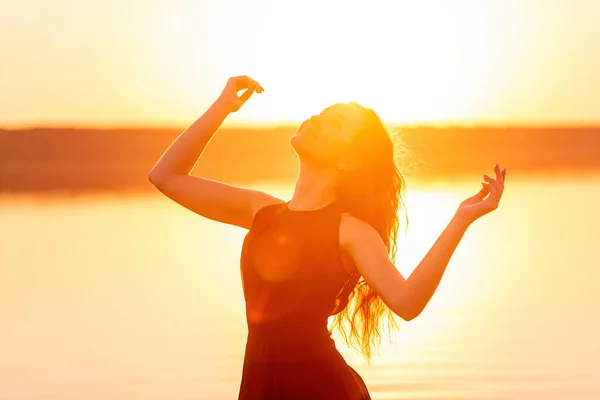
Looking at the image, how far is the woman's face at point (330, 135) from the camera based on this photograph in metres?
4.18

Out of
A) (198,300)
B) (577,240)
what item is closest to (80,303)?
(198,300)

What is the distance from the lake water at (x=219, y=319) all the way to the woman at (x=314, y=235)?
16.8 feet

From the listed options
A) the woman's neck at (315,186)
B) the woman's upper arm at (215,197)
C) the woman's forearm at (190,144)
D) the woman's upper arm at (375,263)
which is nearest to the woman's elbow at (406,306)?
the woman's upper arm at (375,263)

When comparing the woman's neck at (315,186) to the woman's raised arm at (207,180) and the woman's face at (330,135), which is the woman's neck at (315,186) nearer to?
the woman's face at (330,135)

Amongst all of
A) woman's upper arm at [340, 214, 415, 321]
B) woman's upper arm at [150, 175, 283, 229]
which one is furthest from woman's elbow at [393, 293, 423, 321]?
woman's upper arm at [150, 175, 283, 229]

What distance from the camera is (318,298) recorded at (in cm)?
405

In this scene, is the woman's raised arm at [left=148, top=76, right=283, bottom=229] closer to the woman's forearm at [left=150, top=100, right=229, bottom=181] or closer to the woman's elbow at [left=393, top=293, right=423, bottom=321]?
the woman's forearm at [left=150, top=100, right=229, bottom=181]

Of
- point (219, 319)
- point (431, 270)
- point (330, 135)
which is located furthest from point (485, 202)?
point (219, 319)

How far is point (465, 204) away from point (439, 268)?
0.80 feet

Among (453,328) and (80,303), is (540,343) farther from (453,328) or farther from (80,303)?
(80,303)

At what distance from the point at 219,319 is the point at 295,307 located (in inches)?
326

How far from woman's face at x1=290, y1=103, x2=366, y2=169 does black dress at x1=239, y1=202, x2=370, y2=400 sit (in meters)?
0.21

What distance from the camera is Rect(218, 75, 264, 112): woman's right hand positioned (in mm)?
4371

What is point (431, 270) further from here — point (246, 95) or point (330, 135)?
point (246, 95)
